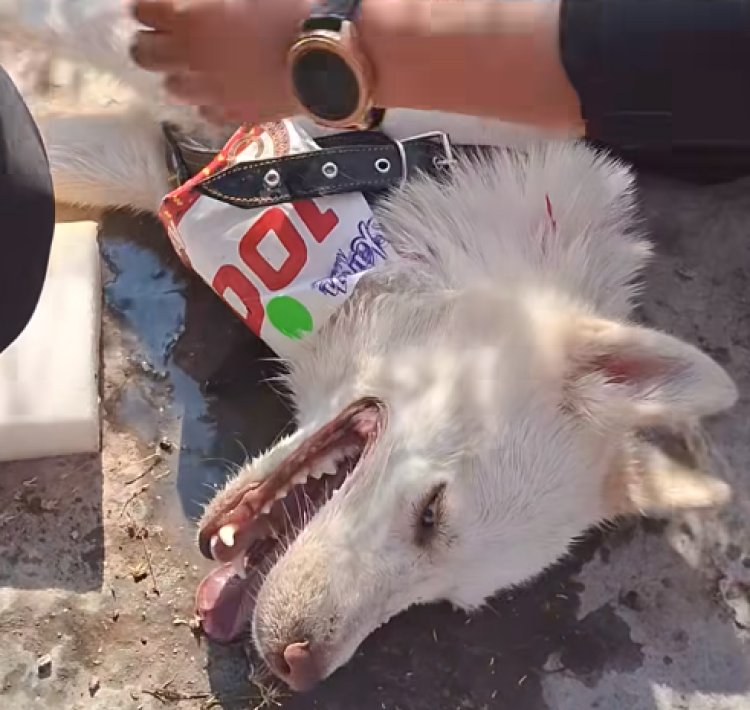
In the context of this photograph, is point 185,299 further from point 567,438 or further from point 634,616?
point 634,616

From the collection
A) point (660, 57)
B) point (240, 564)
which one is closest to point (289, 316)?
point (240, 564)

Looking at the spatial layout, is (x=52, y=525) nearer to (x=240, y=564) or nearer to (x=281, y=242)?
(x=240, y=564)

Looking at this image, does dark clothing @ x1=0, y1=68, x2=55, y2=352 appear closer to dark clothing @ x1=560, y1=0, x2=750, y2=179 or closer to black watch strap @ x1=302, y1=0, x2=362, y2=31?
black watch strap @ x1=302, y1=0, x2=362, y2=31

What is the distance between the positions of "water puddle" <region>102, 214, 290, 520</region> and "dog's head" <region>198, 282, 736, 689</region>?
10.3 inches

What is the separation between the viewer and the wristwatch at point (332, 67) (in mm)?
2008

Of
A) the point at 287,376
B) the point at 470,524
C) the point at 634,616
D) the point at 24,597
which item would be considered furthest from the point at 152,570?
the point at 634,616

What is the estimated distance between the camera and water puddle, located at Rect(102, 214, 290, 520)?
283 cm

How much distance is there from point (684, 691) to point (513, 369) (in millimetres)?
897

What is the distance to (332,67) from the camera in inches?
80.1

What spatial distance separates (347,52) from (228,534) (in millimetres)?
1070

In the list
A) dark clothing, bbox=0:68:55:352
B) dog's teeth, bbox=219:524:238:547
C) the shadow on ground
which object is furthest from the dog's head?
dark clothing, bbox=0:68:55:352

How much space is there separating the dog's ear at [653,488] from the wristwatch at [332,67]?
1008mm

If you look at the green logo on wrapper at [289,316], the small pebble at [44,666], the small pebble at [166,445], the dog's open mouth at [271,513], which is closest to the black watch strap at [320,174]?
the green logo on wrapper at [289,316]

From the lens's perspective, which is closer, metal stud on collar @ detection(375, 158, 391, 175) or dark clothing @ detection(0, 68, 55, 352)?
dark clothing @ detection(0, 68, 55, 352)
